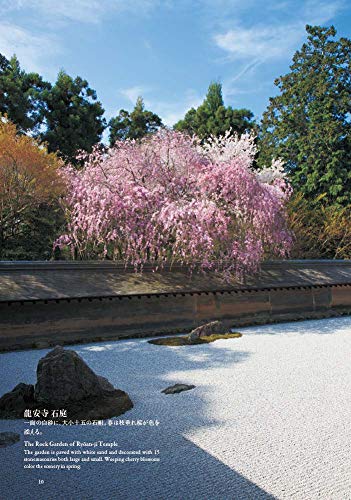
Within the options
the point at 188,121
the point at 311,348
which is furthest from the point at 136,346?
the point at 188,121

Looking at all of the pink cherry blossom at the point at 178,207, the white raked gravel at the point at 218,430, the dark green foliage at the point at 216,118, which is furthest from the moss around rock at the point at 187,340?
the dark green foliage at the point at 216,118

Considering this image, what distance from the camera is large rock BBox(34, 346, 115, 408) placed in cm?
374

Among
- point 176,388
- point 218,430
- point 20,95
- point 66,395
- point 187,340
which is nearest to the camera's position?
point 218,430

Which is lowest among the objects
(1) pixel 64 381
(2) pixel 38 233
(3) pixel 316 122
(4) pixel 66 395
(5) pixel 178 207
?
(4) pixel 66 395

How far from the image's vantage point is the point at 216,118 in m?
28.8

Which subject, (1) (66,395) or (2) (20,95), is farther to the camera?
(2) (20,95)

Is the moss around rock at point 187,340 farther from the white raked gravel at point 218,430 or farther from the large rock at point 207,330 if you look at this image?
the white raked gravel at point 218,430

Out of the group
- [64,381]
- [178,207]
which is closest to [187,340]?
[178,207]

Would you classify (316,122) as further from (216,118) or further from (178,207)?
(178,207)

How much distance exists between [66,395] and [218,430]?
1.33 metres

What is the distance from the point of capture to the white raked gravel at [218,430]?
2.48 m

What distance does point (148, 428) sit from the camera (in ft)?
11.0

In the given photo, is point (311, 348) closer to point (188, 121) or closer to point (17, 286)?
point (17, 286)

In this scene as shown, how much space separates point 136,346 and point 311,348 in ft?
8.57
